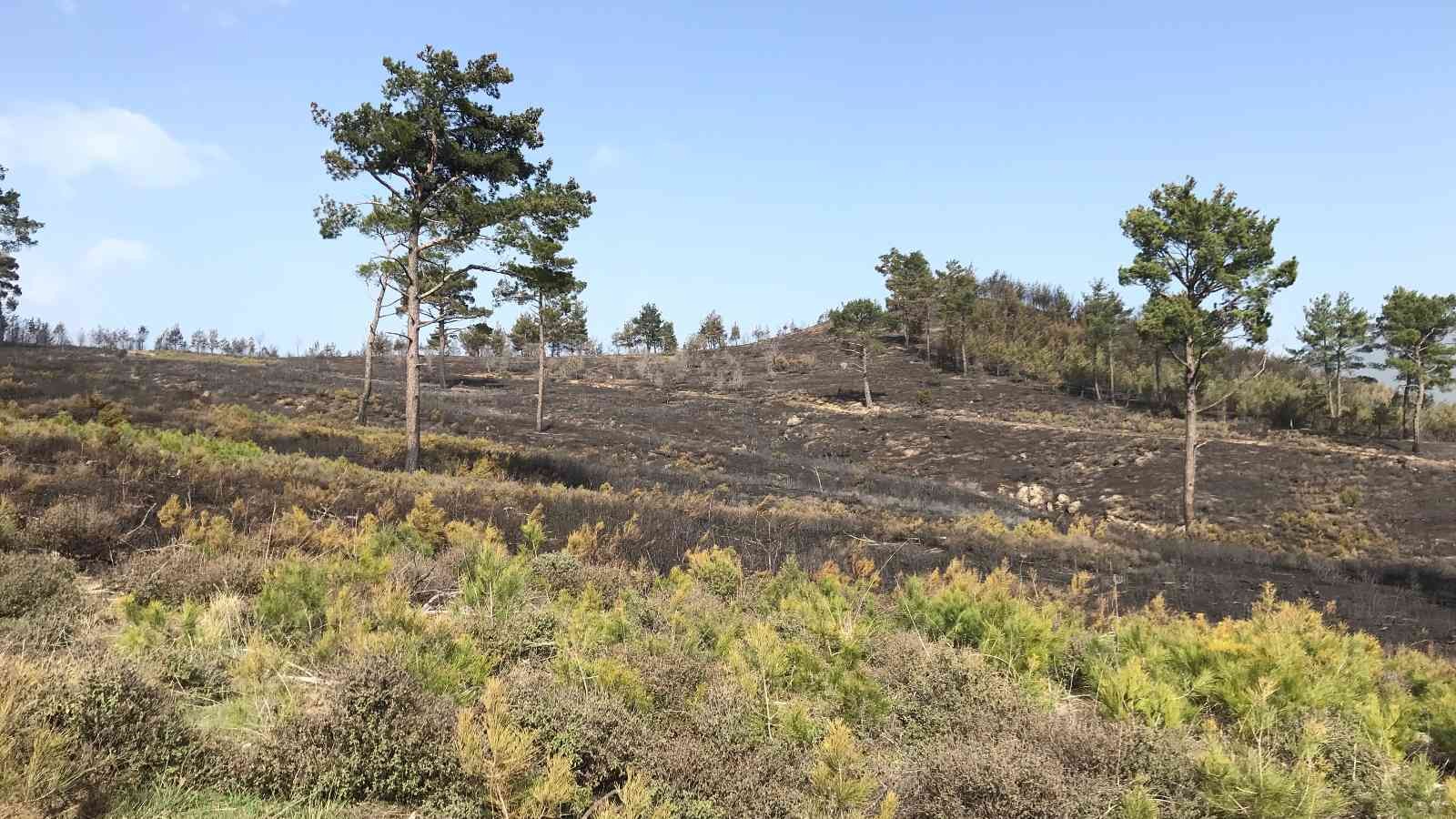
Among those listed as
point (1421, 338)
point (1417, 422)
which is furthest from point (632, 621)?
point (1421, 338)

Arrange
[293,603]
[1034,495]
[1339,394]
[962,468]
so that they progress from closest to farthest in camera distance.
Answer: [293,603] → [1034,495] → [962,468] → [1339,394]

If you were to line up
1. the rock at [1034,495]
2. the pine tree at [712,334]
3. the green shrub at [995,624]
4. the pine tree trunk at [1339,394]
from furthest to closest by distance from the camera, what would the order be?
the pine tree at [712,334] < the pine tree trunk at [1339,394] < the rock at [1034,495] < the green shrub at [995,624]

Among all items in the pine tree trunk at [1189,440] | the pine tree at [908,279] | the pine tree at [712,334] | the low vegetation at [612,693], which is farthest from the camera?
the pine tree at [712,334]

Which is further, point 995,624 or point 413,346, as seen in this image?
point 413,346

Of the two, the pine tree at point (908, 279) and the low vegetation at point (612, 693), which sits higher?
the pine tree at point (908, 279)

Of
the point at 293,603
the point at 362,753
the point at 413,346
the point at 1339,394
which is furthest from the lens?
the point at 1339,394

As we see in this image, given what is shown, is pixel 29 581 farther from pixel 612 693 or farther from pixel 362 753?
pixel 612 693

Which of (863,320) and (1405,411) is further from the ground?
(863,320)

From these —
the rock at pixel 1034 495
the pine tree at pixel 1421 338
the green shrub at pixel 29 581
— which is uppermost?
Answer: the pine tree at pixel 1421 338

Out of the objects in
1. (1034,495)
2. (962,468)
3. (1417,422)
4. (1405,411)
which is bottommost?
(1034,495)

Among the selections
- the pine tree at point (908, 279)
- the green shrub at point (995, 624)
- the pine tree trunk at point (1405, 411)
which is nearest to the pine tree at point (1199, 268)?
the green shrub at point (995, 624)

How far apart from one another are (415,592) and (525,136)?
13152 millimetres

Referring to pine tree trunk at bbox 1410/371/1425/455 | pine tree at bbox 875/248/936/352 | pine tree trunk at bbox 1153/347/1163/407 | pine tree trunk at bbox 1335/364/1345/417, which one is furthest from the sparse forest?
pine tree at bbox 875/248/936/352

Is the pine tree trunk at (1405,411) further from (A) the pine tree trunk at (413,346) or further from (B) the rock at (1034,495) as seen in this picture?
(A) the pine tree trunk at (413,346)
